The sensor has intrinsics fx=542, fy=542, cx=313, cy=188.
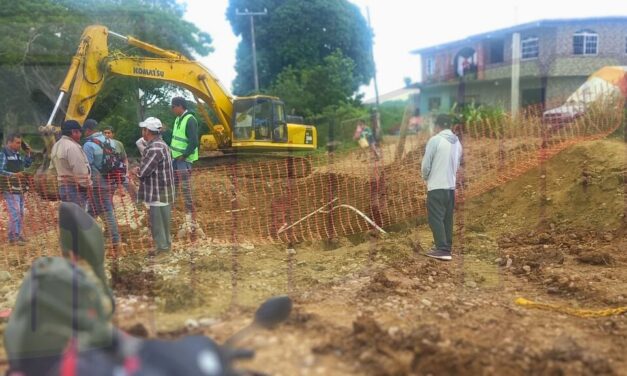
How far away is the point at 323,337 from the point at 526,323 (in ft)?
5.26

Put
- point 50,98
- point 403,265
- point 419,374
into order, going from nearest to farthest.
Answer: point 419,374, point 403,265, point 50,98

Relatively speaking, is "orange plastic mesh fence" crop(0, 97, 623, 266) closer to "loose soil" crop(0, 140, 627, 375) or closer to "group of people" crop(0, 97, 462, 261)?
"group of people" crop(0, 97, 462, 261)

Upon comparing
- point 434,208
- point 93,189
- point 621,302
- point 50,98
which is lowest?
point 621,302

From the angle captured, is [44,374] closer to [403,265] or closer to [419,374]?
[419,374]

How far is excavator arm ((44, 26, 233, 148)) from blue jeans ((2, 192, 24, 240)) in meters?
1.40

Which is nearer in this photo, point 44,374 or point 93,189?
point 44,374

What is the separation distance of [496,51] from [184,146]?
28.1 m

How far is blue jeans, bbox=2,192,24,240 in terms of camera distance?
6715 mm

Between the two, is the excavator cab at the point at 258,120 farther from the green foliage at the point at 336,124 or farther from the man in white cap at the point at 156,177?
the green foliage at the point at 336,124

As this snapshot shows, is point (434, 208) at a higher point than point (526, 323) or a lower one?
higher

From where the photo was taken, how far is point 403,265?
219 inches

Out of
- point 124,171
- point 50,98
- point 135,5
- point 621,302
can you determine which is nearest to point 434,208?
point 621,302

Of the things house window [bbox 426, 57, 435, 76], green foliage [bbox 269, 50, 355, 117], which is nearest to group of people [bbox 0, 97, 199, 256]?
green foliage [bbox 269, 50, 355, 117]

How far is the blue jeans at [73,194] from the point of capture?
234 inches
